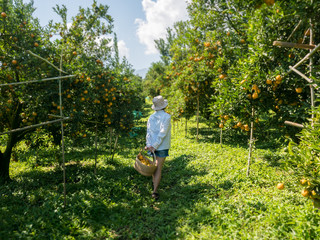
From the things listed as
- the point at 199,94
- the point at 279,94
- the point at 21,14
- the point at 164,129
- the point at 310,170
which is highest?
the point at 21,14

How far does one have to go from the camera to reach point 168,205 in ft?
11.9

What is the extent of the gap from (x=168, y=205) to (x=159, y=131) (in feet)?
4.56

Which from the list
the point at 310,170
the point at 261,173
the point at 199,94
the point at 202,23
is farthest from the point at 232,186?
the point at 199,94

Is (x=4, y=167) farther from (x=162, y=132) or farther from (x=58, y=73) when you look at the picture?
(x=162, y=132)

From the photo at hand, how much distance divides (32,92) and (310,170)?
15.9ft

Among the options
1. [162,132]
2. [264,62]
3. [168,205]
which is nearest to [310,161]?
[264,62]

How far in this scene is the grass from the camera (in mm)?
2719

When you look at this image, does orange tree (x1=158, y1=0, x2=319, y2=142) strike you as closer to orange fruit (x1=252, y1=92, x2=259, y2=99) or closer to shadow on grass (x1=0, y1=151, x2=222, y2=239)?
orange fruit (x1=252, y1=92, x2=259, y2=99)

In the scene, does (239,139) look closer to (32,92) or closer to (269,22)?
(269,22)

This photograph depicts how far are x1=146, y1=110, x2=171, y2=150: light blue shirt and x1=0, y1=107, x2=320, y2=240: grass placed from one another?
1097 mm

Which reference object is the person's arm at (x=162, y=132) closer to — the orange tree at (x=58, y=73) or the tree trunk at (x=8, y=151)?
the orange tree at (x=58, y=73)

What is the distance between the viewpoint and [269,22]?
3.00 metres

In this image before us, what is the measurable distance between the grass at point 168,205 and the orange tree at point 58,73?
136cm

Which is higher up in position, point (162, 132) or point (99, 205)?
point (162, 132)
